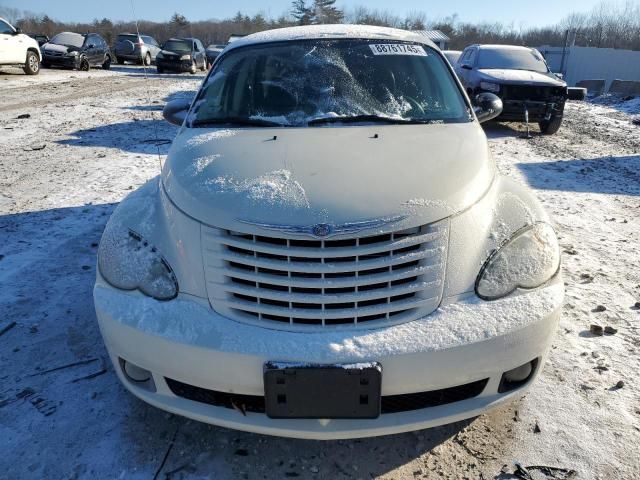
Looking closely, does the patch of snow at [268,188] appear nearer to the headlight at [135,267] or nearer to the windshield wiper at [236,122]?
the headlight at [135,267]

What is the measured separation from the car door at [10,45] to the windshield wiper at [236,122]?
1530cm

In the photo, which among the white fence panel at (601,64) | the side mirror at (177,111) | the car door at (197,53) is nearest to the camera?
the side mirror at (177,111)

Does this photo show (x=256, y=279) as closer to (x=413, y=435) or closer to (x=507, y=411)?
(x=413, y=435)

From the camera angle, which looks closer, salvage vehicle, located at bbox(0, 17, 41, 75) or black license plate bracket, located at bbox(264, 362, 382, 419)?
black license plate bracket, located at bbox(264, 362, 382, 419)

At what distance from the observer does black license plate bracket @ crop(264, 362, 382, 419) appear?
1709 millimetres

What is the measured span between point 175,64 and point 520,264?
24.0m

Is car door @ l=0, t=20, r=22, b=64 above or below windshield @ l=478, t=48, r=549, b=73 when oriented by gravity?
above

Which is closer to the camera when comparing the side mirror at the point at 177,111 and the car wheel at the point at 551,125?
the side mirror at the point at 177,111

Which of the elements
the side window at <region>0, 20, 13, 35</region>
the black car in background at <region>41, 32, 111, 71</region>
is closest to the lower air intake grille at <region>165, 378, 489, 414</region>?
the side window at <region>0, 20, 13, 35</region>

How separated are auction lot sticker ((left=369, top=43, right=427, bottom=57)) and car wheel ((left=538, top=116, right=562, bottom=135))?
7.07 metres

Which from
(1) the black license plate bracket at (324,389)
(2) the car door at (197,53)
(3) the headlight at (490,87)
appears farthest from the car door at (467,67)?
(2) the car door at (197,53)

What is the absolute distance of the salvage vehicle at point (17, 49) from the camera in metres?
14.8

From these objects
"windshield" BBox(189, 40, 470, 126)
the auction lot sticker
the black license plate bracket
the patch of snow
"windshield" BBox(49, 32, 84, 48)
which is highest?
"windshield" BBox(49, 32, 84, 48)

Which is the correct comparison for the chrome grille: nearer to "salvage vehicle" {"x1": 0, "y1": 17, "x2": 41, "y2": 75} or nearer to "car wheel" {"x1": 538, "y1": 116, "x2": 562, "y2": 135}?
"car wheel" {"x1": 538, "y1": 116, "x2": 562, "y2": 135}
